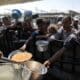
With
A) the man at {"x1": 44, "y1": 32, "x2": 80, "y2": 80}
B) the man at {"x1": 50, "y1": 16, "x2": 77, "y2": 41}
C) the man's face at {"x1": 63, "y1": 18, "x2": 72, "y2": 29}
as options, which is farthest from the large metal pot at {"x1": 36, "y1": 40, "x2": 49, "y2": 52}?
the man's face at {"x1": 63, "y1": 18, "x2": 72, "y2": 29}

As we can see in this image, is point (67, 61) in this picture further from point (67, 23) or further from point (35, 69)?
point (35, 69)

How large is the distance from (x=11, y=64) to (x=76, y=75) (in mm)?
2199

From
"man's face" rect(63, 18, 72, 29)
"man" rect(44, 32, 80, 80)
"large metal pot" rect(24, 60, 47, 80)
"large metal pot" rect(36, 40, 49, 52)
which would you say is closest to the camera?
"large metal pot" rect(24, 60, 47, 80)

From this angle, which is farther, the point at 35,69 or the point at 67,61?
the point at 67,61

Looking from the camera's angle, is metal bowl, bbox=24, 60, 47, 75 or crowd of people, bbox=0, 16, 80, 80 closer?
metal bowl, bbox=24, 60, 47, 75

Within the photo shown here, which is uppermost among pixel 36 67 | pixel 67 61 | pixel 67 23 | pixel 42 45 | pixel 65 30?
pixel 67 23

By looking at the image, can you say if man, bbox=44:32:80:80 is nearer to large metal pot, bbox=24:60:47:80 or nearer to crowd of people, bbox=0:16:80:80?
crowd of people, bbox=0:16:80:80

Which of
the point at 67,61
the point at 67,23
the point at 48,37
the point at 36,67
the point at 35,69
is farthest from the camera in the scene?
the point at 48,37

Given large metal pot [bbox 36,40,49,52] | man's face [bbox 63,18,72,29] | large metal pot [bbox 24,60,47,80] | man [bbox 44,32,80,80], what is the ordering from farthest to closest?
large metal pot [bbox 36,40,49,52], man's face [bbox 63,18,72,29], man [bbox 44,32,80,80], large metal pot [bbox 24,60,47,80]

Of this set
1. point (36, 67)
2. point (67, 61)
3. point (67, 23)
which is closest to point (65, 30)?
point (67, 23)

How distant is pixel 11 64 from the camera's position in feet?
13.3

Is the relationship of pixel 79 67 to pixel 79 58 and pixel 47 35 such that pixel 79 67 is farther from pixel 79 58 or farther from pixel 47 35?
pixel 47 35

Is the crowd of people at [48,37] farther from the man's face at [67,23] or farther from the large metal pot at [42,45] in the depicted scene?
the large metal pot at [42,45]

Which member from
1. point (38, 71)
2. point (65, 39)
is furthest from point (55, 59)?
point (38, 71)
